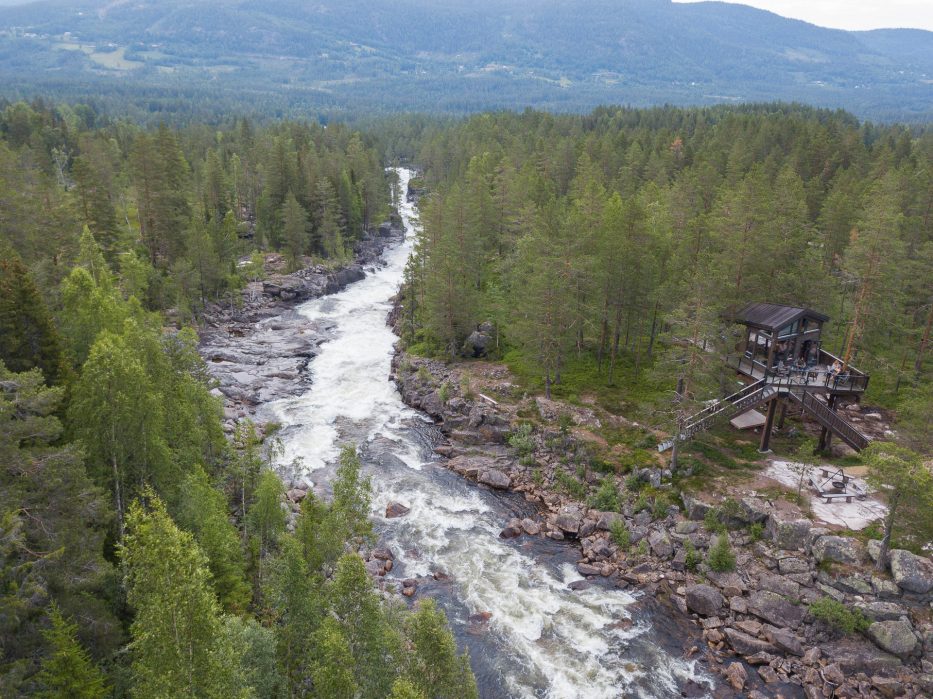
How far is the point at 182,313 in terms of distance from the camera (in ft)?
192

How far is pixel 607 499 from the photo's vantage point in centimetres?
3547

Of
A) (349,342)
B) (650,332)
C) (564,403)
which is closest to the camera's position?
(564,403)

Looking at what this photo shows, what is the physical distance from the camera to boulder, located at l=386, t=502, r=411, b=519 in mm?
35375

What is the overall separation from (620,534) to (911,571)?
1302 cm

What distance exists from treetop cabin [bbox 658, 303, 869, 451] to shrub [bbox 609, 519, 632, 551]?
20.5 feet

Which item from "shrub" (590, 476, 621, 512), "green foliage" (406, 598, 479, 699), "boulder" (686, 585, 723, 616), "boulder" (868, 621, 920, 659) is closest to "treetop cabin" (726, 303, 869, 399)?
"shrub" (590, 476, 621, 512)

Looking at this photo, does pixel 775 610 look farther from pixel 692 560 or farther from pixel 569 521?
pixel 569 521

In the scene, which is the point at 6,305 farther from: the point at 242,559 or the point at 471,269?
the point at 471,269

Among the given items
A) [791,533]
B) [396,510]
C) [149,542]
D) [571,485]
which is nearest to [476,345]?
[571,485]

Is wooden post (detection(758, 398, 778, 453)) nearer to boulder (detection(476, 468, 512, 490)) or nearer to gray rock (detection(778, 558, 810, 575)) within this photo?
gray rock (detection(778, 558, 810, 575))

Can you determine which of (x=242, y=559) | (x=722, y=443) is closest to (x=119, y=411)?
(x=242, y=559)

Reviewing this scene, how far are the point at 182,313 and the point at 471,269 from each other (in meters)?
29.0

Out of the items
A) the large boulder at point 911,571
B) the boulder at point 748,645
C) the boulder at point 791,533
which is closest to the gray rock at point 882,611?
the large boulder at point 911,571

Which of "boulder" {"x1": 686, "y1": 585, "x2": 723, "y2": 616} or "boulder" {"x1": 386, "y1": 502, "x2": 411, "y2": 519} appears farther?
"boulder" {"x1": 386, "y1": 502, "x2": 411, "y2": 519}
